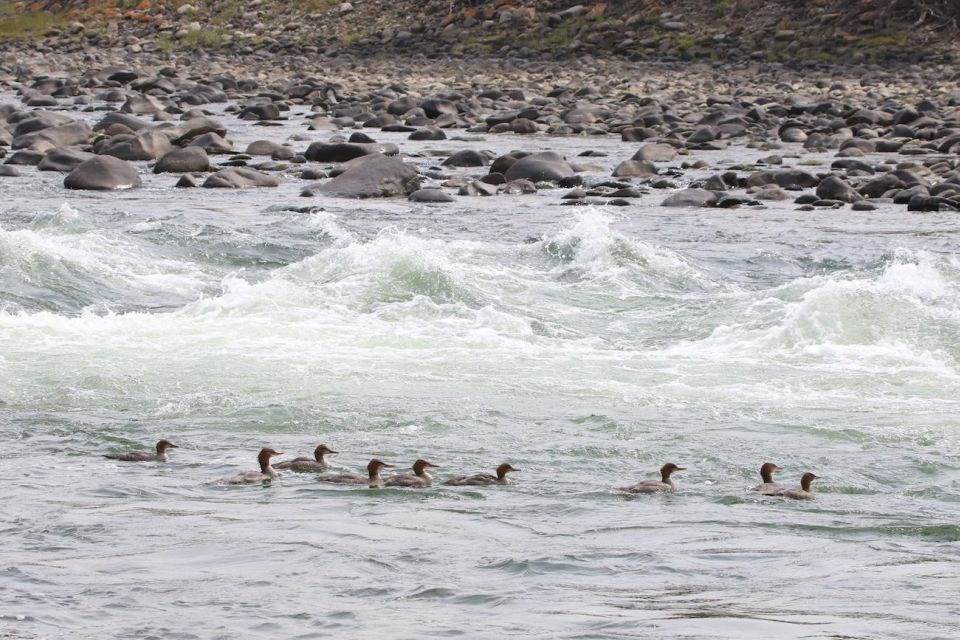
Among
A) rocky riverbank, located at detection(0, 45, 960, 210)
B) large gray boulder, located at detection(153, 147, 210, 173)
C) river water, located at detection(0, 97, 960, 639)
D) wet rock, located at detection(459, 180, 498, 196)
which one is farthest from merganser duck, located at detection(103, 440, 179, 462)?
large gray boulder, located at detection(153, 147, 210, 173)

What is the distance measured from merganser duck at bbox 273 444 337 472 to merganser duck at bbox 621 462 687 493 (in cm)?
199

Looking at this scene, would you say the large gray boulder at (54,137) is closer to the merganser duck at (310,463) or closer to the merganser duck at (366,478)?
the merganser duck at (310,463)

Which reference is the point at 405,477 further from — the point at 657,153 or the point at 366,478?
the point at 657,153

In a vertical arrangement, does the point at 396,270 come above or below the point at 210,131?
below

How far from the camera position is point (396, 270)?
1675cm

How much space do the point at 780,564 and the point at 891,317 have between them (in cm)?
724

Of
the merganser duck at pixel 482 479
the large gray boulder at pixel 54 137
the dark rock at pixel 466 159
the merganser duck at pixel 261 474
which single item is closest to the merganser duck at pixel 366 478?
the merganser duck at pixel 261 474

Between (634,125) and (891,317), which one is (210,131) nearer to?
(634,125)

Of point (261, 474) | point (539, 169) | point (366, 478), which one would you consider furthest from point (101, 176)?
point (366, 478)

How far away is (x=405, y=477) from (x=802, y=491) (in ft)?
8.12

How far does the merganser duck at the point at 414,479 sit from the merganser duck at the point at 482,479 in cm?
16

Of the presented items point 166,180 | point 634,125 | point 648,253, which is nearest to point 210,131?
point 166,180

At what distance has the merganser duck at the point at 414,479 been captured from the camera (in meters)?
9.92

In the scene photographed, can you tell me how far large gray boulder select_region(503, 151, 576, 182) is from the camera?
2492 centimetres
